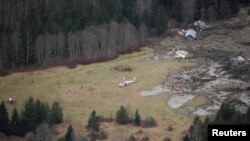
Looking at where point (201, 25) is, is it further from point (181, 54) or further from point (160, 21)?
point (181, 54)

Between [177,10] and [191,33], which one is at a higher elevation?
[177,10]

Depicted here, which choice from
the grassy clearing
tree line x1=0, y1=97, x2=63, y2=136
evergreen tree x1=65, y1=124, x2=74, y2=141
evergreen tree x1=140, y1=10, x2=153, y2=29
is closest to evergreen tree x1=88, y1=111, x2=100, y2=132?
evergreen tree x1=65, y1=124, x2=74, y2=141

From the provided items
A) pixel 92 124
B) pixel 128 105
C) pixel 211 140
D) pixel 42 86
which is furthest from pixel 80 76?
pixel 211 140

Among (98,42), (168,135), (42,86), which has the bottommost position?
(168,135)

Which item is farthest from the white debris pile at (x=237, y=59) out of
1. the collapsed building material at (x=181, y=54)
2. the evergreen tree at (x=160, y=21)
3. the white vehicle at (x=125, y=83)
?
the white vehicle at (x=125, y=83)

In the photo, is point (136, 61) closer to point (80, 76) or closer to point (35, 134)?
point (80, 76)

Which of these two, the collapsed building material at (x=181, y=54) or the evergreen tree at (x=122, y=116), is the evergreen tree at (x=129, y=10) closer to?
the collapsed building material at (x=181, y=54)

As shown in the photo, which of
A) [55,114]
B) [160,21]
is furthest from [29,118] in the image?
[160,21]
